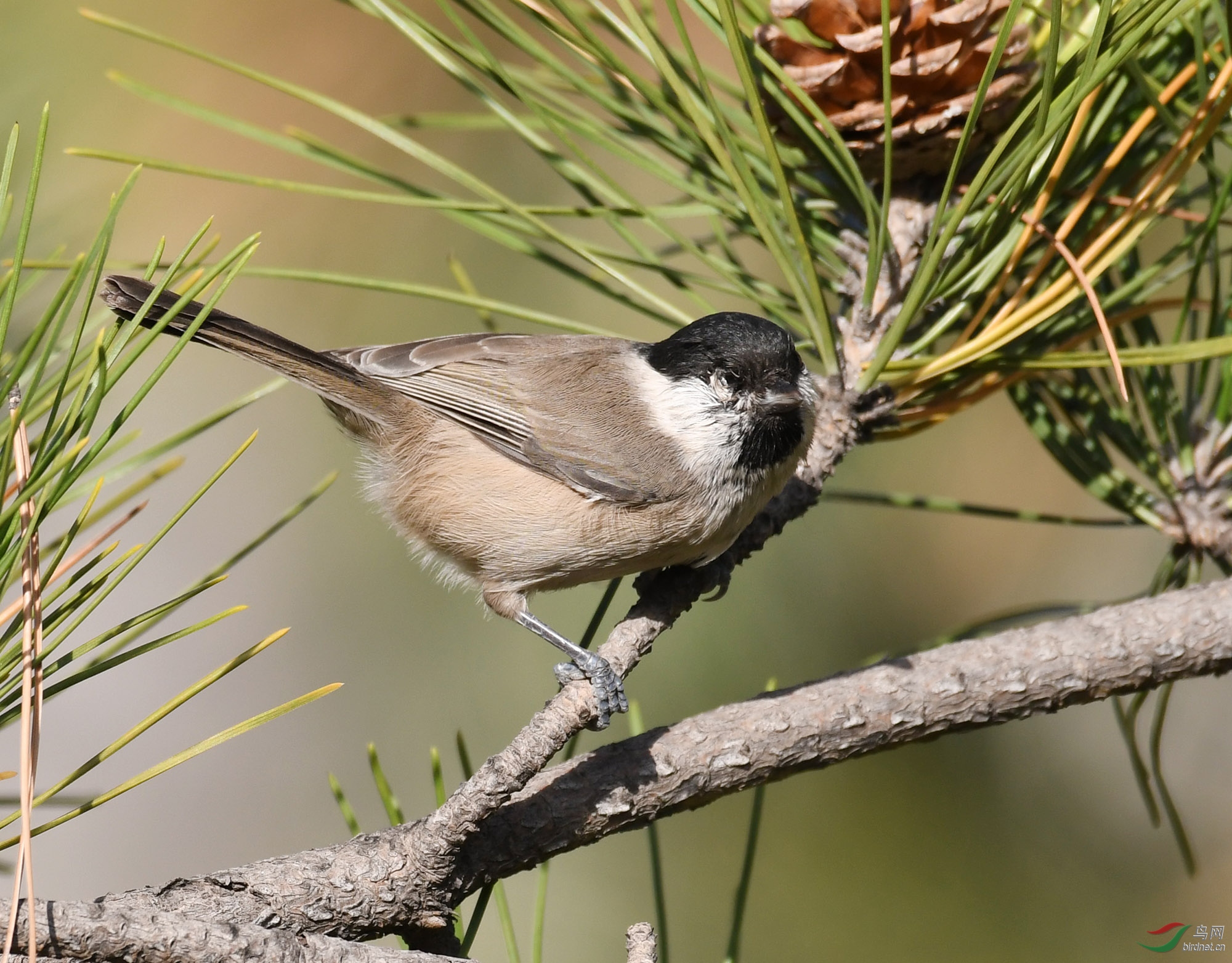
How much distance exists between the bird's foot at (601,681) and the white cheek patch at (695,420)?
0.49 metres

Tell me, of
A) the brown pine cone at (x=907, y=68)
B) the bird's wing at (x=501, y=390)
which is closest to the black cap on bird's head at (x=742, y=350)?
the bird's wing at (x=501, y=390)

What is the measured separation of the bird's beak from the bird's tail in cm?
93

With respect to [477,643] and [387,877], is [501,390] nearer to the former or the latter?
[477,643]

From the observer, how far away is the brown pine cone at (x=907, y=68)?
1470 mm

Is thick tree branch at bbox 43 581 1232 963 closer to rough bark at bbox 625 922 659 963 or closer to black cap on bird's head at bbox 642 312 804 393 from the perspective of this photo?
rough bark at bbox 625 922 659 963

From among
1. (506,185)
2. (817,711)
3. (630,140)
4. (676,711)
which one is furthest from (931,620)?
(506,185)

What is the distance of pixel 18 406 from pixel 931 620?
7.00ft

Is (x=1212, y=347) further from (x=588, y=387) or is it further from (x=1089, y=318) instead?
(x=588, y=387)

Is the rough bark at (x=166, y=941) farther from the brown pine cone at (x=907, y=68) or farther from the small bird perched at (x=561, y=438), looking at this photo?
the brown pine cone at (x=907, y=68)

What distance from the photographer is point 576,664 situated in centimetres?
205

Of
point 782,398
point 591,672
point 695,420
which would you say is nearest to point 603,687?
point 591,672

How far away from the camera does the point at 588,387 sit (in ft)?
7.75

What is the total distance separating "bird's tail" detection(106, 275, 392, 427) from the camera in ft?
6.51

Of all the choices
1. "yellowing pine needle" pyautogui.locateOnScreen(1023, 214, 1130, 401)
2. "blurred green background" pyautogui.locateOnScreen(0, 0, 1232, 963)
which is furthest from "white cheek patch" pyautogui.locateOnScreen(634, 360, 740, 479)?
"yellowing pine needle" pyautogui.locateOnScreen(1023, 214, 1130, 401)
